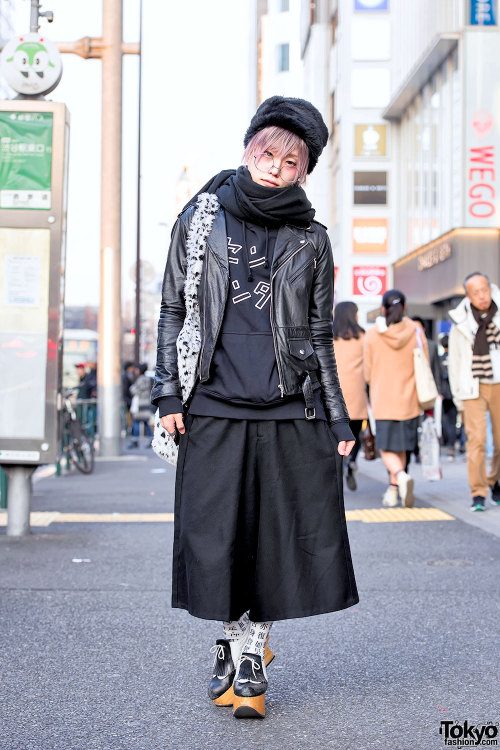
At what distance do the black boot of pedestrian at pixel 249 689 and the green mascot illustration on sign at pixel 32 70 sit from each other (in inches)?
218

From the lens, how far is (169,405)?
3.66 m

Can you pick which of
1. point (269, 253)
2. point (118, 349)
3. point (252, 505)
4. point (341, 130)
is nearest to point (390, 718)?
point (252, 505)

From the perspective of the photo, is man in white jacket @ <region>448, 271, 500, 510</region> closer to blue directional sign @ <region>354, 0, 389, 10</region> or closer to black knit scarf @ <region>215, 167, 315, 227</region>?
black knit scarf @ <region>215, 167, 315, 227</region>

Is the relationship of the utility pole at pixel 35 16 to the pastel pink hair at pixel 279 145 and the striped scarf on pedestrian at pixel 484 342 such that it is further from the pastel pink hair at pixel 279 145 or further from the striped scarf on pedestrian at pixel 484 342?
the pastel pink hair at pixel 279 145

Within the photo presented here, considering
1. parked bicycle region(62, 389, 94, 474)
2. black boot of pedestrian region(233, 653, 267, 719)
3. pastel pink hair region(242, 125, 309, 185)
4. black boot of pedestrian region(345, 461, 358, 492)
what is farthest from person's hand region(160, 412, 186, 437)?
parked bicycle region(62, 389, 94, 474)

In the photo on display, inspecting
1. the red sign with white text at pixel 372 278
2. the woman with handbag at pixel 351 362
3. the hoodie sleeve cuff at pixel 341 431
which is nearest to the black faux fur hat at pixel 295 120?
the hoodie sleeve cuff at pixel 341 431

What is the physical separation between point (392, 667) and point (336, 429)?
1.07m

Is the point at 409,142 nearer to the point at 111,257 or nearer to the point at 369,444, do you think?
the point at 111,257

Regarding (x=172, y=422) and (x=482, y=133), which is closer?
(x=172, y=422)

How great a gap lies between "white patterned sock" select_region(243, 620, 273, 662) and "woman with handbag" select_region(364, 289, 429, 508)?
614 cm

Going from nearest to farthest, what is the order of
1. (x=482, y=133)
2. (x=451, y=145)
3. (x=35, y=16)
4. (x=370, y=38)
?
(x=35, y=16) → (x=482, y=133) → (x=451, y=145) → (x=370, y=38)

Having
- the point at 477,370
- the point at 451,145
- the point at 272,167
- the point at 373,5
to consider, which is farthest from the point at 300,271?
the point at 373,5

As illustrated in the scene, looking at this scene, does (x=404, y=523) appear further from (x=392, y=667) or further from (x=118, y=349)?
(x=118, y=349)

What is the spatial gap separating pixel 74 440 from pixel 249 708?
1095cm
